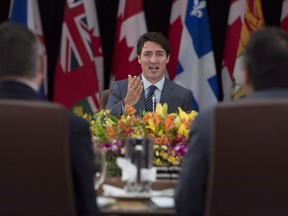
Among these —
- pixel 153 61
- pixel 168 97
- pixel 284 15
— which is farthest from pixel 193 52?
pixel 168 97

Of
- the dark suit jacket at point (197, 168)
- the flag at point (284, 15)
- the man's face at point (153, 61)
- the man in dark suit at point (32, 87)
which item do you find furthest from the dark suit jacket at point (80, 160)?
the flag at point (284, 15)

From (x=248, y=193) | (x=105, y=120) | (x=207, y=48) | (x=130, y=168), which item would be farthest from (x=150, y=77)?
(x=248, y=193)

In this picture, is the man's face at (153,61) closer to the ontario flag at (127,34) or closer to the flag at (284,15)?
the ontario flag at (127,34)

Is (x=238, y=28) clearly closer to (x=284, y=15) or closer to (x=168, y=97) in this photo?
(x=284, y=15)

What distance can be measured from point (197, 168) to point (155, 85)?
2990 mm

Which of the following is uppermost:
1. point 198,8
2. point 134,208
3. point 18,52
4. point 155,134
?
point 198,8

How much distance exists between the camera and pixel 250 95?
241 cm

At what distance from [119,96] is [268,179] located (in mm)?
2960

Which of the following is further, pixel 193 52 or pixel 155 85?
pixel 193 52

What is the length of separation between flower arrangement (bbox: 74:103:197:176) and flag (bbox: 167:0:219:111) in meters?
2.79

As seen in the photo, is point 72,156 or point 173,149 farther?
point 173,149

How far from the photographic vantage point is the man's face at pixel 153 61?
5328 millimetres

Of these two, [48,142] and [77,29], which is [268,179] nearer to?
[48,142]

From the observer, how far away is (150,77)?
17.4 feet
